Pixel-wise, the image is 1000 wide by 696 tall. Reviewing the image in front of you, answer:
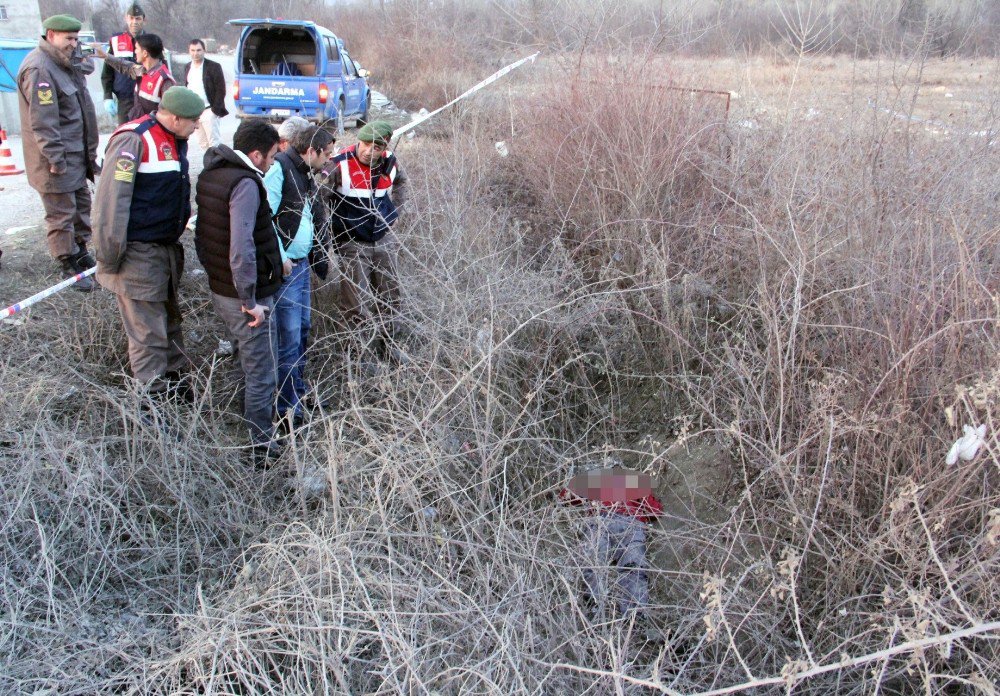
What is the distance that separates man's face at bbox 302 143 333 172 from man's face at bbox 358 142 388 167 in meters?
0.32

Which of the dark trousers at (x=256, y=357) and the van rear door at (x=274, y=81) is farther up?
the van rear door at (x=274, y=81)

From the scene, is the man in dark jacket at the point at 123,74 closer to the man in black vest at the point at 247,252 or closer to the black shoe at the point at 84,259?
the black shoe at the point at 84,259

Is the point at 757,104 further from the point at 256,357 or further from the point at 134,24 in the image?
the point at 134,24

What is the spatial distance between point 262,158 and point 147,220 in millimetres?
656

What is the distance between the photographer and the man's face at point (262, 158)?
379 centimetres

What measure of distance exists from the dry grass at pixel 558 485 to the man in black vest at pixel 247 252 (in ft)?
1.07

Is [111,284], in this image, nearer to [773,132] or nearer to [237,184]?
[237,184]

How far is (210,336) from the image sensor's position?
4898 millimetres

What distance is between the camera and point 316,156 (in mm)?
4164

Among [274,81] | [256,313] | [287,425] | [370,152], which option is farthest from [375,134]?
[274,81]

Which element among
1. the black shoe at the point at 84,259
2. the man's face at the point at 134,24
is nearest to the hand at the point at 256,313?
the black shoe at the point at 84,259

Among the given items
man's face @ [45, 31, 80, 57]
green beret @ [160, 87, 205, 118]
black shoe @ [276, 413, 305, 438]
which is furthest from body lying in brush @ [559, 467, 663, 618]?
man's face @ [45, 31, 80, 57]

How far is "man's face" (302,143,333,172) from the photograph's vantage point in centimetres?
414

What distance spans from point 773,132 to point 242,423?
4.11 meters
